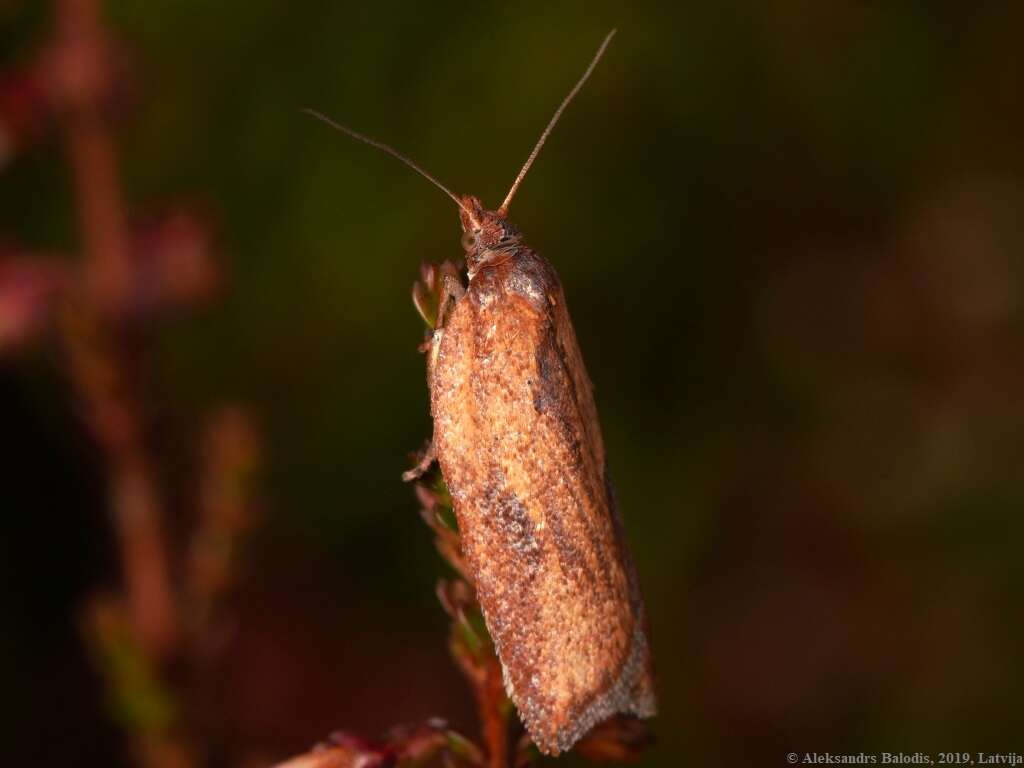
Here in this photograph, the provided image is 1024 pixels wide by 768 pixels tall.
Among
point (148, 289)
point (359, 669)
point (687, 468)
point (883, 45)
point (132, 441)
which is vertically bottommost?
point (359, 669)

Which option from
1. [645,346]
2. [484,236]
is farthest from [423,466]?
[645,346]

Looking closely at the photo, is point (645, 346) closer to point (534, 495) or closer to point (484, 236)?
point (484, 236)

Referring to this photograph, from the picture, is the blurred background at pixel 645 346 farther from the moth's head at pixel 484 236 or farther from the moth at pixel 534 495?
the moth at pixel 534 495

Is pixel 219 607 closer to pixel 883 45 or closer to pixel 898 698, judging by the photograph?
pixel 898 698

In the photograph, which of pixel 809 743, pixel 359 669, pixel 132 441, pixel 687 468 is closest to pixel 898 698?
pixel 809 743
